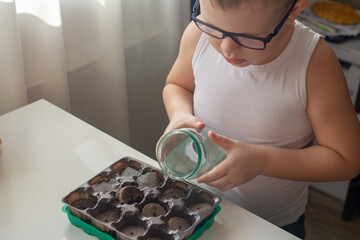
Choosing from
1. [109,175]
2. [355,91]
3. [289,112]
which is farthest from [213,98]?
[355,91]

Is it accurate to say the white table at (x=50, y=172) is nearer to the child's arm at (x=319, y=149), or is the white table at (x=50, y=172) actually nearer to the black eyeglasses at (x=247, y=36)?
the child's arm at (x=319, y=149)

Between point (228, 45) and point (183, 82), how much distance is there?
32 cm

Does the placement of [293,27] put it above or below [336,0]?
above

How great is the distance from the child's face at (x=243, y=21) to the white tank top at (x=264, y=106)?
0.32ft

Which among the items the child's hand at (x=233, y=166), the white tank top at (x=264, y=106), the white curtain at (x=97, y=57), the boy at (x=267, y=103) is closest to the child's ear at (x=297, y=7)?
the boy at (x=267, y=103)

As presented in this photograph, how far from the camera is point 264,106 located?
2.97 feet

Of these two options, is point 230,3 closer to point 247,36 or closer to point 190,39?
point 247,36

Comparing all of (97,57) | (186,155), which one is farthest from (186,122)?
(97,57)

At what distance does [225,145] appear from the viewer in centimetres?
79

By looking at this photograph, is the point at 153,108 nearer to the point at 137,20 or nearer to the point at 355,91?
the point at 137,20

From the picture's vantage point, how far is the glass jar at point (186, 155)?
777 millimetres

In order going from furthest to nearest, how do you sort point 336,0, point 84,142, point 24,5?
point 336,0 < point 24,5 < point 84,142

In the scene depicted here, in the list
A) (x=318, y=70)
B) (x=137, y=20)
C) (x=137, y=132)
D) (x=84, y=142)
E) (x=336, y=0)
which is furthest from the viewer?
(x=336, y=0)

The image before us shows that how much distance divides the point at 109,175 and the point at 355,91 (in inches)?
40.7
